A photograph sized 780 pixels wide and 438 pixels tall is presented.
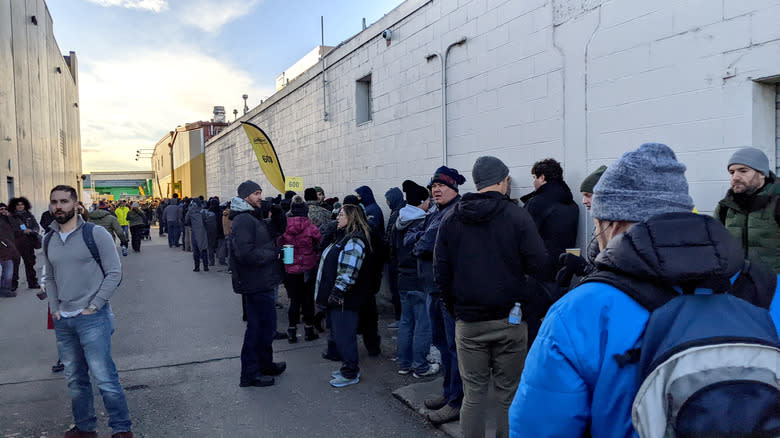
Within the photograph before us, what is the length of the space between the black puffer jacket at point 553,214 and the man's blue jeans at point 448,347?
4.02ft

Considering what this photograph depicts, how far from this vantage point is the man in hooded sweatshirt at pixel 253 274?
5.04 m

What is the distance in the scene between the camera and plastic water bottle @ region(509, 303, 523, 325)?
3281 mm

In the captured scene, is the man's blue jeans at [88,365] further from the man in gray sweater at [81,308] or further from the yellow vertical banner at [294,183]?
the yellow vertical banner at [294,183]

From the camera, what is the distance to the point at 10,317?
8.48 metres

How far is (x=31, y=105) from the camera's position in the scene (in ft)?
63.5

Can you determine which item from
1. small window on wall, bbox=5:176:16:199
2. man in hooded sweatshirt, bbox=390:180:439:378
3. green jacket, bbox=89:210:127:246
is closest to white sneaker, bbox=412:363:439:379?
man in hooded sweatshirt, bbox=390:180:439:378

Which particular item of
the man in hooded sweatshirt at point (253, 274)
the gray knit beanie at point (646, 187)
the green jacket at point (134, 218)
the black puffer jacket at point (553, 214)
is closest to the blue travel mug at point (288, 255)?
the man in hooded sweatshirt at point (253, 274)

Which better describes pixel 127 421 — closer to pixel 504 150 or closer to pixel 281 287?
pixel 504 150

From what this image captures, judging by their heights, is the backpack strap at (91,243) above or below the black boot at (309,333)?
above

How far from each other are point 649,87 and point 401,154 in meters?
4.57

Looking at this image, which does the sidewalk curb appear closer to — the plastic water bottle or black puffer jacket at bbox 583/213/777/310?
the plastic water bottle

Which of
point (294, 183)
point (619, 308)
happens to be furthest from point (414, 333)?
point (294, 183)

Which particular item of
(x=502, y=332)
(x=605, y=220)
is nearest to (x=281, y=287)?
(x=502, y=332)

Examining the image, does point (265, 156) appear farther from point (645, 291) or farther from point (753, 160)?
point (645, 291)
